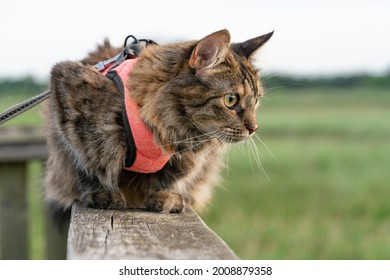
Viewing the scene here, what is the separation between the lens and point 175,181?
3135 mm

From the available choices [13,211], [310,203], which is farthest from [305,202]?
[13,211]

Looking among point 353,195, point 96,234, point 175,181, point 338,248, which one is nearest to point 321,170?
point 353,195

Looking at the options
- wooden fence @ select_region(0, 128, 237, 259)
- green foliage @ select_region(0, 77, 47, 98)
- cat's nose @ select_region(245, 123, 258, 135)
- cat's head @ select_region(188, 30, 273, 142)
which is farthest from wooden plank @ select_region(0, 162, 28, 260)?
cat's nose @ select_region(245, 123, 258, 135)

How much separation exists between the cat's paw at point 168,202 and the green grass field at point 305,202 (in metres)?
0.37

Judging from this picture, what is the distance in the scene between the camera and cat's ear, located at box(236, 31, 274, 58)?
3.04 meters

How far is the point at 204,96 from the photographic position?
2809 mm

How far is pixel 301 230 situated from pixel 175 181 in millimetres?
3151

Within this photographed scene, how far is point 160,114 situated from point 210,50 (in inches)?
13.8

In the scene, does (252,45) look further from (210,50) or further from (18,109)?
(18,109)

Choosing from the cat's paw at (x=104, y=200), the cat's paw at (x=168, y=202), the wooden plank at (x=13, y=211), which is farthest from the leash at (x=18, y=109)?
the wooden plank at (x=13, y=211)

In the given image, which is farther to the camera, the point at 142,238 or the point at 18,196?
the point at 18,196

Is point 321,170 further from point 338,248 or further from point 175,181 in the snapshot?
point 175,181

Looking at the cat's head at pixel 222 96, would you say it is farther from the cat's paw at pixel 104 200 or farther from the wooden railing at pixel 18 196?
the wooden railing at pixel 18 196

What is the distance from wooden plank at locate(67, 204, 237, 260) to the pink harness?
1.06ft
